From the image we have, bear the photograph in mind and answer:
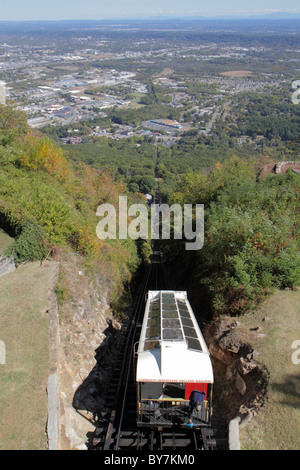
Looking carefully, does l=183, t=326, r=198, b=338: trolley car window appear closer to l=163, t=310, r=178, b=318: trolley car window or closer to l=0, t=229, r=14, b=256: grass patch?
l=163, t=310, r=178, b=318: trolley car window

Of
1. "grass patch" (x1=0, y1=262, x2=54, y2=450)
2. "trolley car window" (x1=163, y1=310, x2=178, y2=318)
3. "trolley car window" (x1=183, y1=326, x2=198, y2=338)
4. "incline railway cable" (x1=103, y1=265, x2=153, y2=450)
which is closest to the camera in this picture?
"grass patch" (x1=0, y1=262, x2=54, y2=450)

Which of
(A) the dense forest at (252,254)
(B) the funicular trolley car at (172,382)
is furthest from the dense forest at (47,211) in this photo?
(B) the funicular trolley car at (172,382)

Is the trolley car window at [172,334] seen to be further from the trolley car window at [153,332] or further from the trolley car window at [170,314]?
the trolley car window at [170,314]

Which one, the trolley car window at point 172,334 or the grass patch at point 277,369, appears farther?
the trolley car window at point 172,334

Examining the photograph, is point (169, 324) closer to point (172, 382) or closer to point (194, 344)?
point (194, 344)

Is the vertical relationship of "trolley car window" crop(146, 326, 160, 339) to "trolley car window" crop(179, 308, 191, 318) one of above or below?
above

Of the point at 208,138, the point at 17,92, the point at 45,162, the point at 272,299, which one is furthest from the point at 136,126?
the point at 272,299

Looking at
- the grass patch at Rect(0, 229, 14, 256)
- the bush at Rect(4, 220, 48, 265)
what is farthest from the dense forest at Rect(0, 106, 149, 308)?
the grass patch at Rect(0, 229, 14, 256)
